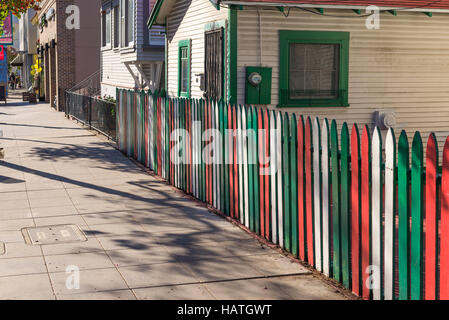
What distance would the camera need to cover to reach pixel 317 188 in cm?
689

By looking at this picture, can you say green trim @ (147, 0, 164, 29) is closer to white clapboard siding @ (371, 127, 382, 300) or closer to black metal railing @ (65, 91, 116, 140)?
black metal railing @ (65, 91, 116, 140)

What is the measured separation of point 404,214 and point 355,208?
2.65ft

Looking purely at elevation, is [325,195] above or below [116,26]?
below

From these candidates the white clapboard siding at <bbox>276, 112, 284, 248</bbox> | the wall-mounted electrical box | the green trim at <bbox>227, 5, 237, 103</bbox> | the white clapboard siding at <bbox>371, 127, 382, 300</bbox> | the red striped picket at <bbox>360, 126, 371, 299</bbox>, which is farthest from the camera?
the wall-mounted electrical box

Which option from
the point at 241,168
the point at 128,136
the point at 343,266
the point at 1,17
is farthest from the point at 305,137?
the point at 1,17

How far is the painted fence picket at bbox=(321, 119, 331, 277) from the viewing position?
666cm

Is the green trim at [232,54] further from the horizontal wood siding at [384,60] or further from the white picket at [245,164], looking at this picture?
the white picket at [245,164]

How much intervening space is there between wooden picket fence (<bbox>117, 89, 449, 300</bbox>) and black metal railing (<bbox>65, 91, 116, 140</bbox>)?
9.32 metres

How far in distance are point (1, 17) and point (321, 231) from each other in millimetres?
15057

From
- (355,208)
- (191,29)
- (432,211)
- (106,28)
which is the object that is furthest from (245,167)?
(106,28)

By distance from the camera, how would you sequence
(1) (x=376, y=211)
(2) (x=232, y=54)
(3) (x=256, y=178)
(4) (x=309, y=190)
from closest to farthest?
(1) (x=376, y=211), (4) (x=309, y=190), (3) (x=256, y=178), (2) (x=232, y=54)

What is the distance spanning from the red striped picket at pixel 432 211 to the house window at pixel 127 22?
769 inches

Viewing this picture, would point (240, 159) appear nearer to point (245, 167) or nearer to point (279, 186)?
point (245, 167)

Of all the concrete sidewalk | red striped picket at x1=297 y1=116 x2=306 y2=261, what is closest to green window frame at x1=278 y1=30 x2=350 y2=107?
the concrete sidewalk
